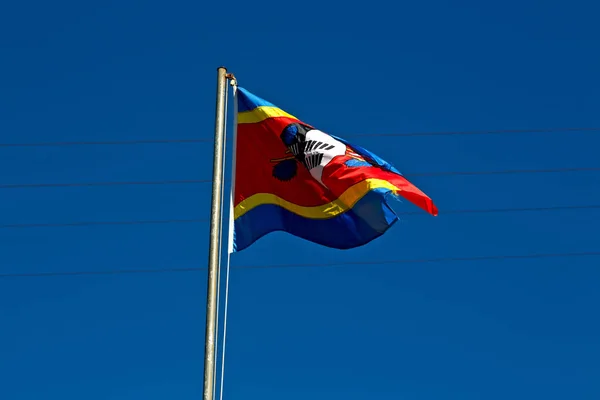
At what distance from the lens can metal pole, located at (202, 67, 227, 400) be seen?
429 inches

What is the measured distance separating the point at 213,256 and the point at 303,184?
260 cm

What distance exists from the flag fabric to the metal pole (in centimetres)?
127

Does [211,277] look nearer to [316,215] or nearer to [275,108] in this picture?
[316,215]

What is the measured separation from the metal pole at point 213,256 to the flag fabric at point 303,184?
4.17 ft

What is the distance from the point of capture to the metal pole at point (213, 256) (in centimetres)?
1091

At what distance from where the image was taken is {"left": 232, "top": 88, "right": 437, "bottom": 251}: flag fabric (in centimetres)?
1325

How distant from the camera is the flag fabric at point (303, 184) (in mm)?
13250

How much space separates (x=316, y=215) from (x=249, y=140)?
1.45 metres

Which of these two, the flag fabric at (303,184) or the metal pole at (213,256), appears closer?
the metal pole at (213,256)

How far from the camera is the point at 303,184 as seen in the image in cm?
1370

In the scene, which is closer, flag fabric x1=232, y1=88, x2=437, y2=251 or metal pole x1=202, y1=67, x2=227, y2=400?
metal pole x1=202, y1=67, x2=227, y2=400

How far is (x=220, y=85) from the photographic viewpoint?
42.4 ft

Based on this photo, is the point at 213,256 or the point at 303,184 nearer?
the point at 213,256

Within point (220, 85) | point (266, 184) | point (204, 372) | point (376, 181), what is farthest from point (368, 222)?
point (204, 372)
